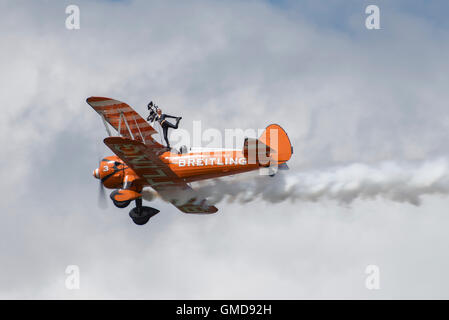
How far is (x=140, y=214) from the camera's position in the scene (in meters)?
27.2

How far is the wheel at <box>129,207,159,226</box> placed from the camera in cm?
2723

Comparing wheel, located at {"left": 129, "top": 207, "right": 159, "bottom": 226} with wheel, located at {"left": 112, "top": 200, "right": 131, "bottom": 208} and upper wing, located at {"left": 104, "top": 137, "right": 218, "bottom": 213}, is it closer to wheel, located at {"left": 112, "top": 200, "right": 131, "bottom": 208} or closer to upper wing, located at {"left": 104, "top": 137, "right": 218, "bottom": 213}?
upper wing, located at {"left": 104, "top": 137, "right": 218, "bottom": 213}

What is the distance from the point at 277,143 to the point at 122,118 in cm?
527

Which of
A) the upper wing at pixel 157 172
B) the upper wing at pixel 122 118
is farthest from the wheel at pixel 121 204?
the upper wing at pixel 122 118

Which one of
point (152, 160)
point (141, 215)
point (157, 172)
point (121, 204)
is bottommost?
point (141, 215)

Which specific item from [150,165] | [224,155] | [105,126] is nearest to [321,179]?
[224,155]

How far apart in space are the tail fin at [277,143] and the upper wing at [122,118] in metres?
3.78

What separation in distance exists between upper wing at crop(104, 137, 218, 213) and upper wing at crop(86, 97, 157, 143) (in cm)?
51

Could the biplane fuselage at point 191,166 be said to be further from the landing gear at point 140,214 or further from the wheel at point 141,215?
the wheel at point 141,215

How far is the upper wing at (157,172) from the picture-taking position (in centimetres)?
2475

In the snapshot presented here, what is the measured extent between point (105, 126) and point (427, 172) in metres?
10.5

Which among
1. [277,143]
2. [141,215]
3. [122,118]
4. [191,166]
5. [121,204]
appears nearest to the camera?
[277,143]

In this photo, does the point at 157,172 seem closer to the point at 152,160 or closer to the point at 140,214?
the point at 152,160

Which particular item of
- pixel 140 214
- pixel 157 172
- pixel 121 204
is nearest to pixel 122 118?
pixel 157 172
